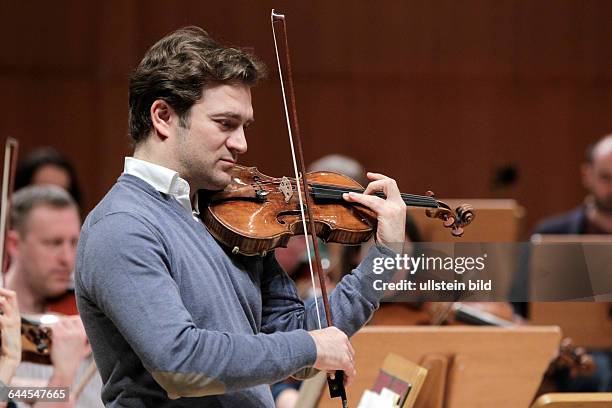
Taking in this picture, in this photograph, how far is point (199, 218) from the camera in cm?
198

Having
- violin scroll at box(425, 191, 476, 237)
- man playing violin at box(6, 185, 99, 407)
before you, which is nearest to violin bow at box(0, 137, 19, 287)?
man playing violin at box(6, 185, 99, 407)

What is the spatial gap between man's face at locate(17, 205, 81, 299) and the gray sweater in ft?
3.55

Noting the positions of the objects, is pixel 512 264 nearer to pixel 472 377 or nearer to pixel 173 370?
pixel 472 377

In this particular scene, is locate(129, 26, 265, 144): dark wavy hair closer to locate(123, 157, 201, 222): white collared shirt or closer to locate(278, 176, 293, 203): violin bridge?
locate(123, 157, 201, 222): white collared shirt

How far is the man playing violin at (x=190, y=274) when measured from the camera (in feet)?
5.59

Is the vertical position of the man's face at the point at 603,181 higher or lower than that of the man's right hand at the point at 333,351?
higher

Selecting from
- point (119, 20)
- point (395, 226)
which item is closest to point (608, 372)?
point (395, 226)

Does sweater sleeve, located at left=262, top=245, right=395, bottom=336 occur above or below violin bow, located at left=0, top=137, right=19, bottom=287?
below

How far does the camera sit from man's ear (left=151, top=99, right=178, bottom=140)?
1928 millimetres

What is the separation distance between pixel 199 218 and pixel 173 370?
0.39 meters

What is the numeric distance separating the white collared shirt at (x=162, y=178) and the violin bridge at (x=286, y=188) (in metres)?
0.20

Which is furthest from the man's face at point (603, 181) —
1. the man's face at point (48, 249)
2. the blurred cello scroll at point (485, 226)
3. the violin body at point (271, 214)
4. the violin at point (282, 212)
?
the violin body at point (271, 214)

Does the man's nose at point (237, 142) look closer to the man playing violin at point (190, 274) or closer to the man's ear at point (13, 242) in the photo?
the man playing violin at point (190, 274)

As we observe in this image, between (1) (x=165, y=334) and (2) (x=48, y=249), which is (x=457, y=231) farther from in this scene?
(2) (x=48, y=249)
